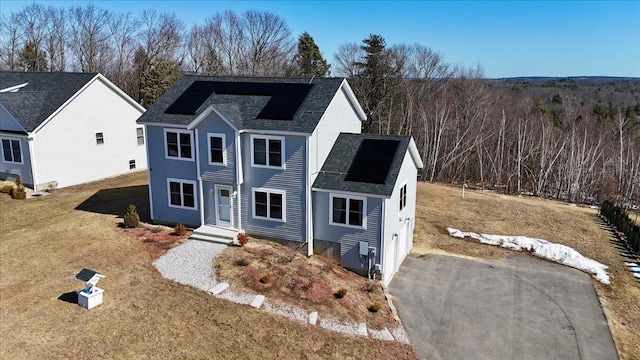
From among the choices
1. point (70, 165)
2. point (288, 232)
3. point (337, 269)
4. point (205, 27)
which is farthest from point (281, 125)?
point (205, 27)

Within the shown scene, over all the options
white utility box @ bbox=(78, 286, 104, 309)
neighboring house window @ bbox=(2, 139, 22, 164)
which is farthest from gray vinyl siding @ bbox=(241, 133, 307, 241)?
neighboring house window @ bbox=(2, 139, 22, 164)

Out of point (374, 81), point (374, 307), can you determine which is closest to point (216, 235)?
point (374, 307)

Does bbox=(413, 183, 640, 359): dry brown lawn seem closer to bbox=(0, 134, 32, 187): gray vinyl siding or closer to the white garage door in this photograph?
the white garage door

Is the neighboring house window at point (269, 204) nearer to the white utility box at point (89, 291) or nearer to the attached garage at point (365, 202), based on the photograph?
the attached garage at point (365, 202)

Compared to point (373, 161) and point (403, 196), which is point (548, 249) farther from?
point (373, 161)

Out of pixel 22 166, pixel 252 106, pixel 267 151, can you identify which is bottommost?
pixel 22 166
